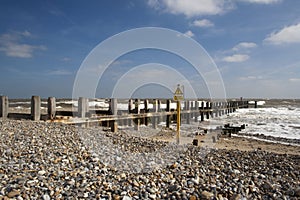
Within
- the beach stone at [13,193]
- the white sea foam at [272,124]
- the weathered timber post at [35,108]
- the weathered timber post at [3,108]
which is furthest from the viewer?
the white sea foam at [272,124]

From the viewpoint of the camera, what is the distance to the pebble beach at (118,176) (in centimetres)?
367

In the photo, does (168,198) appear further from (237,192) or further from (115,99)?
(115,99)

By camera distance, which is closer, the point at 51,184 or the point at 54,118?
the point at 51,184

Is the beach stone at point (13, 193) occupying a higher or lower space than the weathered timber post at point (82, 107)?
lower

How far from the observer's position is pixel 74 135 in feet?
22.8

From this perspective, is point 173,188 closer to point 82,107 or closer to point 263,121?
point 82,107

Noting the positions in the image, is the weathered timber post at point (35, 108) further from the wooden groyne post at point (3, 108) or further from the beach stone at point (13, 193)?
the beach stone at point (13, 193)

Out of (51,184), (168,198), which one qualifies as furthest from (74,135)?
(168,198)

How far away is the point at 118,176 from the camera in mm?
4293

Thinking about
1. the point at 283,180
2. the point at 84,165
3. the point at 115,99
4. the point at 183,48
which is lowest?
the point at 283,180

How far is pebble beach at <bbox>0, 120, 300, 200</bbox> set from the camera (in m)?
3.67

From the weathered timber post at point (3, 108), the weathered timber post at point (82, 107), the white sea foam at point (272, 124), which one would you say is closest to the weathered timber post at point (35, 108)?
the weathered timber post at point (82, 107)

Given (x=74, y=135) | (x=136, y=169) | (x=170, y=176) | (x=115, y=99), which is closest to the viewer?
(x=170, y=176)

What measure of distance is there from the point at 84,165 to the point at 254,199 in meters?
2.80
